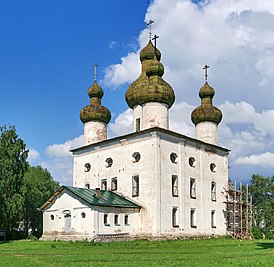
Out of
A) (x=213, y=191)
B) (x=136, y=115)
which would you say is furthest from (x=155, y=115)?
(x=213, y=191)

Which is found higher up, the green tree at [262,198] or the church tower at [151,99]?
the church tower at [151,99]

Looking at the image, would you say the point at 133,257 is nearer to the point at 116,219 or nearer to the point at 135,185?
the point at 116,219

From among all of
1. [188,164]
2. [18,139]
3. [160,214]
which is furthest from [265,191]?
[18,139]

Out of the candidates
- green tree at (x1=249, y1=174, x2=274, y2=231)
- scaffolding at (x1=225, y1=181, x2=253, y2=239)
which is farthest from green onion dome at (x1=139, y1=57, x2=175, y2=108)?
green tree at (x1=249, y1=174, x2=274, y2=231)

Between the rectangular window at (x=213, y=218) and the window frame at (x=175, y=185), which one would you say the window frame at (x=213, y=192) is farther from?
the window frame at (x=175, y=185)

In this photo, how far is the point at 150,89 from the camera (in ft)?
113

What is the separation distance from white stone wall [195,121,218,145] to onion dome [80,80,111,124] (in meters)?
8.21

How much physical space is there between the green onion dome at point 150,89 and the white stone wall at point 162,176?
3.35 meters

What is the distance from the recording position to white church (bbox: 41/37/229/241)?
1191 inches

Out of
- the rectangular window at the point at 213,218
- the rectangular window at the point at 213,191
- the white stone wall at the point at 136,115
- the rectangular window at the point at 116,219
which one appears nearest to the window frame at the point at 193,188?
the rectangular window at the point at 213,191

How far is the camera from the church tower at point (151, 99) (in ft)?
112

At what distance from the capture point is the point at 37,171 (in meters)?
51.2

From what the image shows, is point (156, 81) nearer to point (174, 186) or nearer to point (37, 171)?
point (174, 186)

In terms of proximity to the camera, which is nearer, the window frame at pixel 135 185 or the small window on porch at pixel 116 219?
the small window on porch at pixel 116 219
